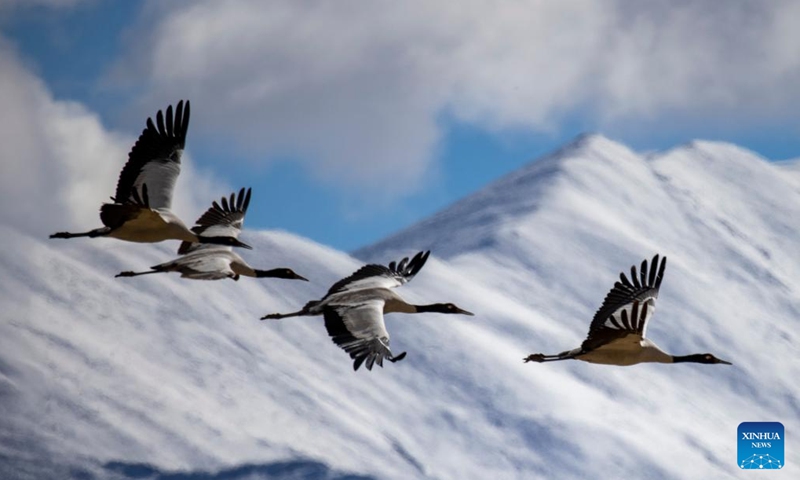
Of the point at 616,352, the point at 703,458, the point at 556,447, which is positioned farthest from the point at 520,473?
the point at 616,352

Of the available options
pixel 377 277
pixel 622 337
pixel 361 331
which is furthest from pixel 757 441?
pixel 361 331

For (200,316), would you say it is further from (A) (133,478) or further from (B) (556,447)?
(B) (556,447)

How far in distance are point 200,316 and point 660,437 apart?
195 feet

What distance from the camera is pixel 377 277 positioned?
4744cm

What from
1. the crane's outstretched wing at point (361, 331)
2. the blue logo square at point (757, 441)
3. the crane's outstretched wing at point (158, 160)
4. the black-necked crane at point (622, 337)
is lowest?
the crane's outstretched wing at point (361, 331)

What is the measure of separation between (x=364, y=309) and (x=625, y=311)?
312 inches

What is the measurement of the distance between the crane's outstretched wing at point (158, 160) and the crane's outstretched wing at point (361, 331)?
6.67 m

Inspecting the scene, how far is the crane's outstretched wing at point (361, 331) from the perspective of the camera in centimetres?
3972

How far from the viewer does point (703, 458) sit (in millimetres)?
193375

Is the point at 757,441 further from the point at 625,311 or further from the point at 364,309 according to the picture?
the point at 364,309

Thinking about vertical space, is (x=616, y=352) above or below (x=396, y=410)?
below

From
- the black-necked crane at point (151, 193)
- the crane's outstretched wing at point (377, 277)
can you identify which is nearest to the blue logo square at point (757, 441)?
the crane's outstretched wing at point (377, 277)

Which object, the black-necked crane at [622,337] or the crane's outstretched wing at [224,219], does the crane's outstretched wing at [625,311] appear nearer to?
the black-necked crane at [622,337]

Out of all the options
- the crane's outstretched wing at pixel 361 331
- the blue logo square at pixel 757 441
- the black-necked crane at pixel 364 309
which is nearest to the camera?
the crane's outstretched wing at pixel 361 331
